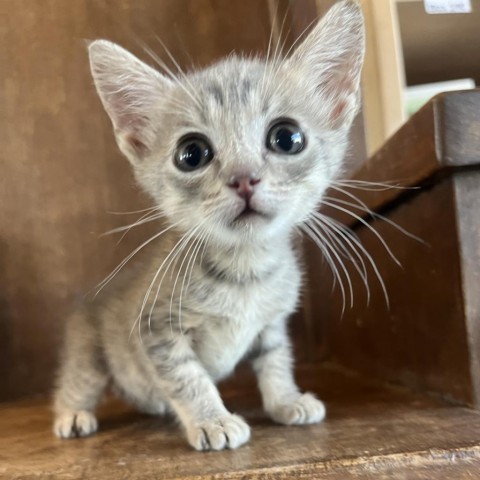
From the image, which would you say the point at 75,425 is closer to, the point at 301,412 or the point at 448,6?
the point at 301,412

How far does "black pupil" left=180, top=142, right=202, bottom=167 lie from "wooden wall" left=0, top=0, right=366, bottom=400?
19.0 inches

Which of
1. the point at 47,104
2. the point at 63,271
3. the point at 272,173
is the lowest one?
the point at 63,271

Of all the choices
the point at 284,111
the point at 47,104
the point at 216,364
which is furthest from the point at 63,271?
the point at 284,111

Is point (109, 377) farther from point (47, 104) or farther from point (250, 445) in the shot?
point (47, 104)

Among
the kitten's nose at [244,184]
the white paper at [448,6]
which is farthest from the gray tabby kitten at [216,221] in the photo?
the white paper at [448,6]

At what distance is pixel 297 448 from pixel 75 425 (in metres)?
0.36

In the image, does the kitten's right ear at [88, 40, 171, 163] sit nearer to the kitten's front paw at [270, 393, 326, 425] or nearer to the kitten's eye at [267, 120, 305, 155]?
the kitten's eye at [267, 120, 305, 155]

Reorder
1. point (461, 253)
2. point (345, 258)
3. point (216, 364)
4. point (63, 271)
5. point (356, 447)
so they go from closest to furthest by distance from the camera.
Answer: point (356, 447) → point (461, 253) → point (216, 364) → point (345, 258) → point (63, 271)

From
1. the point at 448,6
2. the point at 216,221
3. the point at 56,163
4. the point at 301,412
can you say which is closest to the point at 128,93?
the point at 216,221

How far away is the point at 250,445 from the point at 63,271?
0.69 m

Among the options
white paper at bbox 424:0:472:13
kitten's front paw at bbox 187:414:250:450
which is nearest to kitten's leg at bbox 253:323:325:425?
kitten's front paw at bbox 187:414:250:450

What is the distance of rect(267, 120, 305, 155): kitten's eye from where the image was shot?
2.59ft

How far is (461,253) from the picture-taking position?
0.73 meters

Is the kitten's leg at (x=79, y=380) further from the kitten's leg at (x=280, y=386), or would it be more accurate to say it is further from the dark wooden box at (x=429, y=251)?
the dark wooden box at (x=429, y=251)
